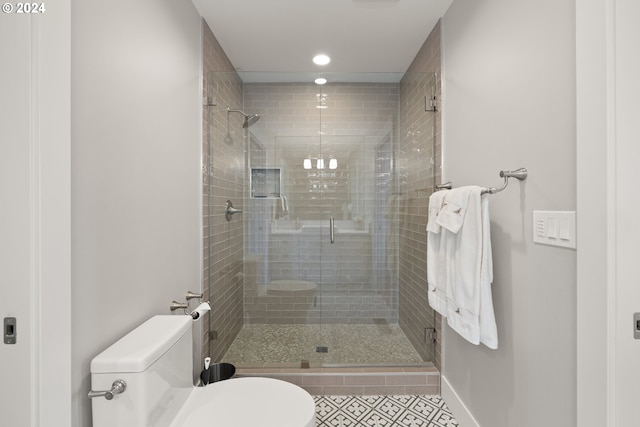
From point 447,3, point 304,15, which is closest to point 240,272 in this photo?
point 304,15

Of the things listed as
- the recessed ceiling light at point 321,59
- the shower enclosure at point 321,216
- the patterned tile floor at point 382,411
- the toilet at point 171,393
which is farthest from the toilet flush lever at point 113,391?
the recessed ceiling light at point 321,59

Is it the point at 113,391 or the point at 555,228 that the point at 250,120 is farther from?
the point at 555,228

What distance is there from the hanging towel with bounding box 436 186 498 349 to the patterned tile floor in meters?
0.71

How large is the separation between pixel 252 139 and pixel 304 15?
2.99ft

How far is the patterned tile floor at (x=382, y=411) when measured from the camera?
5.77 ft

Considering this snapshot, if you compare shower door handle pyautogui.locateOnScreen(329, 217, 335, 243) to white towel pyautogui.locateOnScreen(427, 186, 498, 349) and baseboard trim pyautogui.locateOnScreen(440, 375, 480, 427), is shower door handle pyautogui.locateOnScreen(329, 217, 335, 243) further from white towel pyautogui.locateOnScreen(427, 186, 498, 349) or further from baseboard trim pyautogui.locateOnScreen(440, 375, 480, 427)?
baseboard trim pyautogui.locateOnScreen(440, 375, 480, 427)

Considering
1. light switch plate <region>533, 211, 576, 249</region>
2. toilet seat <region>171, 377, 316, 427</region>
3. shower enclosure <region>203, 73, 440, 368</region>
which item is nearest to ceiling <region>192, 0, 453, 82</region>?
shower enclosure <region>203, 73, 440, 368</region>

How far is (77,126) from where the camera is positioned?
37.4 inches

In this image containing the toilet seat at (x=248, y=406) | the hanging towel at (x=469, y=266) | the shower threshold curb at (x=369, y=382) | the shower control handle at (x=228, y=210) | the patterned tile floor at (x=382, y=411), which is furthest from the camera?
the shower control handle at (x=228, y=210)

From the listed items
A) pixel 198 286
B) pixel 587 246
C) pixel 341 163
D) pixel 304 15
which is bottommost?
pixel 198 286

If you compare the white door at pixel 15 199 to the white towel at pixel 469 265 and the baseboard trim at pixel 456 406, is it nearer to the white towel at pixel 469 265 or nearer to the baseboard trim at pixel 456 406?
the white towel at pixel 469 265

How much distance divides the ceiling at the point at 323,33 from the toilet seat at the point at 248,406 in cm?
201

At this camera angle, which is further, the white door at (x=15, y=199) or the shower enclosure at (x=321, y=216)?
the shower enclosure at (x=321, y=216)

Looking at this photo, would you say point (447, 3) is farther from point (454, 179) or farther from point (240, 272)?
point (240, 272)
